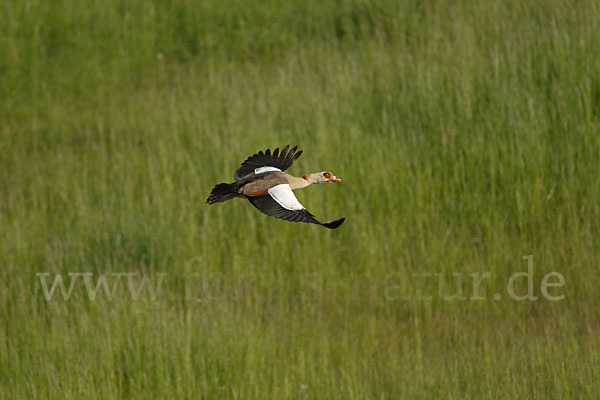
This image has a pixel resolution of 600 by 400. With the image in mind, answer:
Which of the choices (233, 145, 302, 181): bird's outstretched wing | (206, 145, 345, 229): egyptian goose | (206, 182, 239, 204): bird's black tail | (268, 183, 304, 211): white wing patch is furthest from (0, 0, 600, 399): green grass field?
(268, 183, 304, 211): white wing patch

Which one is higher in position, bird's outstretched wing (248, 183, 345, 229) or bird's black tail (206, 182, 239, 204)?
bird's black tail (206, 182, 239, 204)

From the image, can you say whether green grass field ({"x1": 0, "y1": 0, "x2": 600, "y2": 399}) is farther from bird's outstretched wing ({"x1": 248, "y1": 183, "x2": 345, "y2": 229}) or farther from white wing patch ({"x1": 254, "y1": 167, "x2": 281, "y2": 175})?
bird's outstretched wing ({"x1": 248, "y1": 183, "x2": 345, "y2": 229})

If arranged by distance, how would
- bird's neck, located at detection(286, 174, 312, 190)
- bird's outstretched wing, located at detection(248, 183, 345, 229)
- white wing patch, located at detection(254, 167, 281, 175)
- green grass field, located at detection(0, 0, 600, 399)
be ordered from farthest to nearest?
green grass field, located at detection(0, 0, 600, 399) < white wing patch, located at detection(254, 167, 281, 175) < bird's neck, located at detection(286, 174, 312, 190) < bird's outstretched wing, located at detection(248, 183, 345, 229)

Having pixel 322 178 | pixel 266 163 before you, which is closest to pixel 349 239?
pixel 266 163

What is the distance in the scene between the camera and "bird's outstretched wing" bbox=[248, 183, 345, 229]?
7.39 feet

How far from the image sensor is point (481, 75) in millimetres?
6523

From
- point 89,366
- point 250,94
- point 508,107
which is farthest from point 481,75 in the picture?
point 89,366

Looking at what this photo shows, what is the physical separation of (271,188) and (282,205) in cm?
13

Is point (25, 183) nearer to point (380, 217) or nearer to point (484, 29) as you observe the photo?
point (380, 217)

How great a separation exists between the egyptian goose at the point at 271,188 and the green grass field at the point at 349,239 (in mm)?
1846

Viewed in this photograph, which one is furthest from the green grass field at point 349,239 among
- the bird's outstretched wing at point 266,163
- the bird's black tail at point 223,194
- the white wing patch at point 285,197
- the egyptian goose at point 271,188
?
the white wing patch at point 285,197

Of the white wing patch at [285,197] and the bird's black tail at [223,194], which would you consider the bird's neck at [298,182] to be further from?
the bird's black tail at [223,194]

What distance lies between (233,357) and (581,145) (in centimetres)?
287

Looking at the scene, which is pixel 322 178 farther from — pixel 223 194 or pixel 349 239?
pixel 349 239
